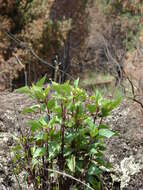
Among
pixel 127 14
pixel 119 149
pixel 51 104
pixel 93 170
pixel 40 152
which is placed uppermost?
pixel 51 104

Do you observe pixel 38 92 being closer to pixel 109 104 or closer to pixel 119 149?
pixel 109 104

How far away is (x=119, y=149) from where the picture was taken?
2869 millimetres

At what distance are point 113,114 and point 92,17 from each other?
50.5ft

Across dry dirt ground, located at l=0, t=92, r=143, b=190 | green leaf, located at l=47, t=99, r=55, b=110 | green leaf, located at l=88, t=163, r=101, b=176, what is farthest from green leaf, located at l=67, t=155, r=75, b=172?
dry dirt ground, located at l=0, t=92, r=143, b=190

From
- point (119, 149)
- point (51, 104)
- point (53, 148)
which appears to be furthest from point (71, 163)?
point (119, 149)

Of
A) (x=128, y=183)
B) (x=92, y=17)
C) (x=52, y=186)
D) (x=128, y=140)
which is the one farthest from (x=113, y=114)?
(x=92, y=17)

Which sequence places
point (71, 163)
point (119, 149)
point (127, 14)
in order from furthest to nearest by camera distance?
point (127, 14) < point (119, 149) < point (71, 163)

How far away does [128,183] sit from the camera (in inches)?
106

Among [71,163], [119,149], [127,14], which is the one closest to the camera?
[71,163]

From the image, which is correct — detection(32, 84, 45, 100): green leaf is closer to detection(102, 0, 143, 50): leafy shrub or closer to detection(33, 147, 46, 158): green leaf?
detection(33, 147, 46, 158): green leaf

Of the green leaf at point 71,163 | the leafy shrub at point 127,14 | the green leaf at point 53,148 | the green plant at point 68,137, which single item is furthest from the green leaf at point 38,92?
the leafy shrub at point 127,14

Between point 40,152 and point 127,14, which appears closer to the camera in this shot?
point 40,152

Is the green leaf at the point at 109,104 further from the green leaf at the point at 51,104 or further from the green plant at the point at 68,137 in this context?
the green leaf at the point at 51,104

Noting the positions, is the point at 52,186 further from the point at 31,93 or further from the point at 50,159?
the point at 31,93
